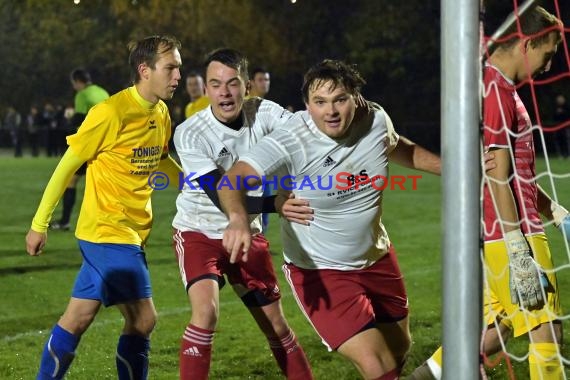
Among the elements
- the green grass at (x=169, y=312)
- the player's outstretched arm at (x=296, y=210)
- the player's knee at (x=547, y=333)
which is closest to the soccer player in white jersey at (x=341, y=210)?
the player's outstretched arm at (x=296, y=210)

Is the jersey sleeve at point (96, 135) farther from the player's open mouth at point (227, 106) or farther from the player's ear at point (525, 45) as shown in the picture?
the player's ear at point (525, 45)

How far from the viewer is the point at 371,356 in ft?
14.8

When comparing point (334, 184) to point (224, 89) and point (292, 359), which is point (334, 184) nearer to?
point (224, 89)

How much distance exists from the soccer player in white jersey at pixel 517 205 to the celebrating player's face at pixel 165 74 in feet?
5.21

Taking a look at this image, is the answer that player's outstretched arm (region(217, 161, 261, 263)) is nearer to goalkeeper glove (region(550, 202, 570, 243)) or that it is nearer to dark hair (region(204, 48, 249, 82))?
dark hair (region(204, 48, 249, 82))

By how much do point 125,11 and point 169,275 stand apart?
3788 cm

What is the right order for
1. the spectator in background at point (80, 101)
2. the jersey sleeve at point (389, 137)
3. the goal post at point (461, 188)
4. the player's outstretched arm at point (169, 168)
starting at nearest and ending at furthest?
the goal post at point (461, 188)
the jersey sleeve at point (389, 137)
the player's outstretched arm at point (169, 168)
the spectator in background at point (80, 101)

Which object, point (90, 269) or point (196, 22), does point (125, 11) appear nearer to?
point (196, 22)

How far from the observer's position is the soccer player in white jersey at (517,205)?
4625mm

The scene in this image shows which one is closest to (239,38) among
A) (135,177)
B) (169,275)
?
(169,275)

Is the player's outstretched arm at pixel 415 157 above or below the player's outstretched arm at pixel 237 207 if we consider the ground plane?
above

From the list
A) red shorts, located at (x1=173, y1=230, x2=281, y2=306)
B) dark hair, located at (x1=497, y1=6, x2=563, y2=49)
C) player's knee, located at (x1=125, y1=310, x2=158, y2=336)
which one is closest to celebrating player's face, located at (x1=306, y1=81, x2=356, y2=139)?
dark hair, located at (x1=497, y1=6, x2=563, y2=49)

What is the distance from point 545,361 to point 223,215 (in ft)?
5.62

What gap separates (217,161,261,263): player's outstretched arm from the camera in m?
4.12
